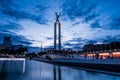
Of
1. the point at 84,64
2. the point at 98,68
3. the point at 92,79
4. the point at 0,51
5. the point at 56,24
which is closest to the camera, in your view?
the point at 92,79

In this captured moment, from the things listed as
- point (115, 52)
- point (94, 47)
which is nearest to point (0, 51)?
point (94, 47)

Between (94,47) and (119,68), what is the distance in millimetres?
123837

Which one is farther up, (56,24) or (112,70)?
(56,24)

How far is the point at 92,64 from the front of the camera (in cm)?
2997

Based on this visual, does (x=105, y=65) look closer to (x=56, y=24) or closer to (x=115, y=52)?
(x=115, y=52)

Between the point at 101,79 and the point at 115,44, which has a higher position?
the point at 115,44

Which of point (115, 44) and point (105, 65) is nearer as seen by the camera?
point (105, 65)

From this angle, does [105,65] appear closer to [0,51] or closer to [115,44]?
[115,44]

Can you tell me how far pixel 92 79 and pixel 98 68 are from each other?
11936 millimetres

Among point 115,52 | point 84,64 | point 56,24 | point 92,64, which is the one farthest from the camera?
point 56,24

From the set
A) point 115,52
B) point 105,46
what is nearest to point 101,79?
point 115,52

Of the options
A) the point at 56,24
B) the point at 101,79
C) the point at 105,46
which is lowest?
the point at 101,79

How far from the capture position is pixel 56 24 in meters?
132

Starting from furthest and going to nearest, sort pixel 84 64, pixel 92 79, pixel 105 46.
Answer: pixel 105 46
pixel 84 64
pixel 92 79
